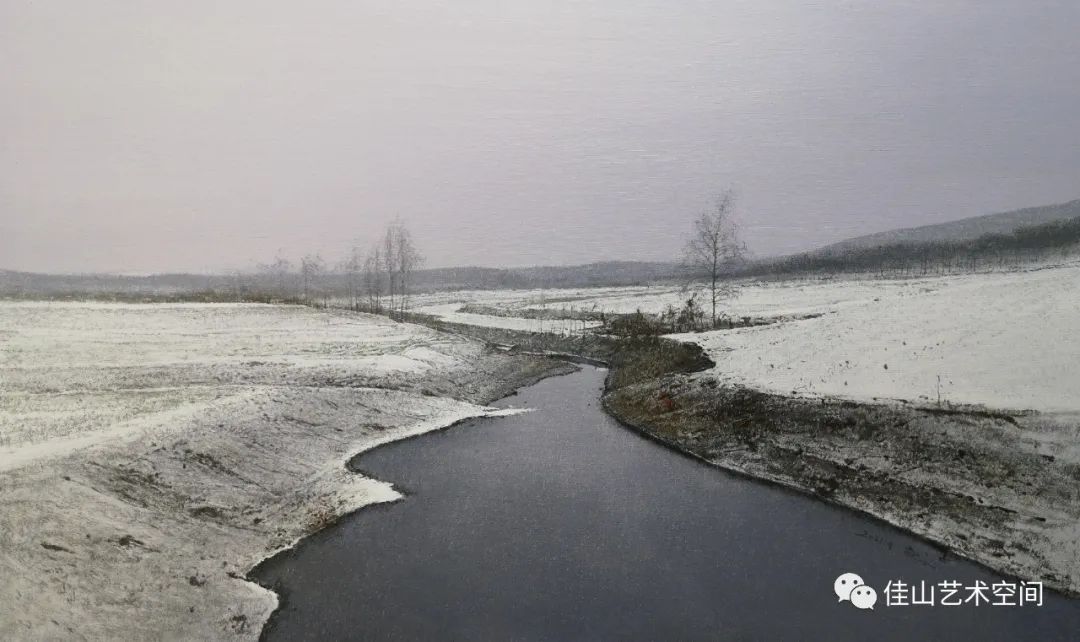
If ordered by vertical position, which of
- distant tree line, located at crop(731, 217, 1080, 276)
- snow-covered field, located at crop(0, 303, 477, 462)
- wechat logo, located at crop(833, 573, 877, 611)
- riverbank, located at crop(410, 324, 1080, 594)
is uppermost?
distant tree line, located at crop(731, 217, 1080, 276)

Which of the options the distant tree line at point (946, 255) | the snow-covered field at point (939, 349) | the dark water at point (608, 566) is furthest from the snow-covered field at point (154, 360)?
the distant tree line at point (946, 255)

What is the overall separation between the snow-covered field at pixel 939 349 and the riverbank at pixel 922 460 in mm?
1059

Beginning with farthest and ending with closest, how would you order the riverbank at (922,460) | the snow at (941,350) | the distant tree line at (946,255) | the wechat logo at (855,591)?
the distant tree line at (946,255)
the snow at (941,350)
the riverbank at (922,460)
the wechat logo at (855,591)

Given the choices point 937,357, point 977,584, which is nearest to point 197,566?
point 977,584

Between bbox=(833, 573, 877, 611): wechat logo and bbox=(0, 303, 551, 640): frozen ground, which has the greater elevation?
bbox=(0, 303, 551, 640): frozen ground

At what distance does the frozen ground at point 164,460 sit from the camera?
1063 centimetres

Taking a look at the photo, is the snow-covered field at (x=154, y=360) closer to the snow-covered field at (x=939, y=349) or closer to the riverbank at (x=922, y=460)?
the riverbank at (x=922, y=460)

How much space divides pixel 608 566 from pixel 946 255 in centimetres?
7974

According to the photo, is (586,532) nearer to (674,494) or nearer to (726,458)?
(674,494)

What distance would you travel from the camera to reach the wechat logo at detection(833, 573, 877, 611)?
11.6 meters

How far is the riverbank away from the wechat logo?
3.02m

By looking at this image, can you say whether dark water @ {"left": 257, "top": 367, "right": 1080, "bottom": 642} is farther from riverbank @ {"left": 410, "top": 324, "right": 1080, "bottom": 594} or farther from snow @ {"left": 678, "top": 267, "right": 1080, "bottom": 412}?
snow @ {"left": 678, "top": 267, "right": 1080, "bottom": 412}

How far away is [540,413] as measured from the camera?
2920cm

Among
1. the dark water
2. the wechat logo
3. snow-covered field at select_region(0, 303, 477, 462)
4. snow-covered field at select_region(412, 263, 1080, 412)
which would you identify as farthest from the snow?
snow-covered field at select_region(0, 303, 477, 462)
